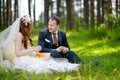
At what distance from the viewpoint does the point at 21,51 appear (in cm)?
759

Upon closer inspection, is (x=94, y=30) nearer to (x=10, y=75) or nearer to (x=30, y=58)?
(x=30, y=58)

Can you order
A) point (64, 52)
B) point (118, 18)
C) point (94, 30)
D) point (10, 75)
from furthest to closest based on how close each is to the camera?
point (94, 30), point (118, 18), point (64, 52), point (10, 75)

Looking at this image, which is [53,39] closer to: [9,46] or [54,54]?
[54,54]

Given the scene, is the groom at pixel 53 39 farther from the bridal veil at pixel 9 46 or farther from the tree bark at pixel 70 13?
the tree bark at pixel 70 13

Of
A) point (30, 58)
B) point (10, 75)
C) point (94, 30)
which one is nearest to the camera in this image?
point (10, 75)

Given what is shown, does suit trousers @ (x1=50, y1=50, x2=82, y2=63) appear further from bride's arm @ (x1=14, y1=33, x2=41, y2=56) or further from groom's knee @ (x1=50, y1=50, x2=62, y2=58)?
bride's arm @ (x1=14, y1=33, x2=41, y2=56)

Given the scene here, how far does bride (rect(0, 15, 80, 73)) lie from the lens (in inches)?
281

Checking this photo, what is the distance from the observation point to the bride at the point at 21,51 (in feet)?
23.4

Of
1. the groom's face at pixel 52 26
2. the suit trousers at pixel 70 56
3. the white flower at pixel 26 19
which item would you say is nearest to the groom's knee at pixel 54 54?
the suit trousers at pixel 70 56

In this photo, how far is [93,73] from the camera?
662 centimetres

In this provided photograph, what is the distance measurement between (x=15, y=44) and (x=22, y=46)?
0.91 ft

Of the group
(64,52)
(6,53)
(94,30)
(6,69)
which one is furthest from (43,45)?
(94,30)

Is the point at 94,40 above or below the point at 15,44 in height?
below

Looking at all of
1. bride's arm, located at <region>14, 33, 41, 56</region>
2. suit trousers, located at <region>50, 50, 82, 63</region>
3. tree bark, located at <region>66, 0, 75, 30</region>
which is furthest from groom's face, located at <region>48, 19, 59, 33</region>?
tree bark, located at <region>66, 0, 75, 30</region>
